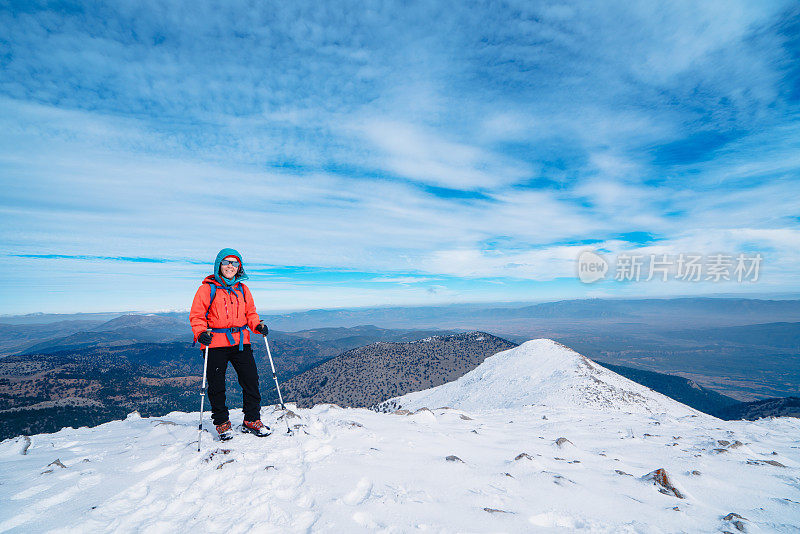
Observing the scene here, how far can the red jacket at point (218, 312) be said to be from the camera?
23.1 ft

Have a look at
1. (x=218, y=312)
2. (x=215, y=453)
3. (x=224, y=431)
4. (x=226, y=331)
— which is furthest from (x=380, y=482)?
(x=218, y=312)

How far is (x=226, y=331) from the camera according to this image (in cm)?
739

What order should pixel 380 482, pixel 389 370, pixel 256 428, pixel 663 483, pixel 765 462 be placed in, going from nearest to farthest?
pixel 380 482 → pixel 663 483 → pixel 256 428 → pixel 765 462 → pixel 389 370

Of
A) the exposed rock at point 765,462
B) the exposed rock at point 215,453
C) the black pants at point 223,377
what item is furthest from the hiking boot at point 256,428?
the exposed rock at point 765,462

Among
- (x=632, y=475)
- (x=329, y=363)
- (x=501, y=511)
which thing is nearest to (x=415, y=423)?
(x=632, y=475)

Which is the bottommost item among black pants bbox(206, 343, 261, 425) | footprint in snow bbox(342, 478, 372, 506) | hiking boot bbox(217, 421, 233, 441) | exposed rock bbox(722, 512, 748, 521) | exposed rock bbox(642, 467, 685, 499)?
exposed rock bbox(642, 467, 685, 499)

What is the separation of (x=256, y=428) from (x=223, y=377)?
59.5 inches

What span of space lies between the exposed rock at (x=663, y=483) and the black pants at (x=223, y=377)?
8668 mm

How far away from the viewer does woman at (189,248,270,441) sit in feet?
23.7

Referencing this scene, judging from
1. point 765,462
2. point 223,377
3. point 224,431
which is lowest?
point 765,462

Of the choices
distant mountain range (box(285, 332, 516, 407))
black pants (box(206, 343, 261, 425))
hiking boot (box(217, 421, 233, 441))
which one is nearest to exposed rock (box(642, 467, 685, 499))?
black pants (box(206, 343, 261, 425))

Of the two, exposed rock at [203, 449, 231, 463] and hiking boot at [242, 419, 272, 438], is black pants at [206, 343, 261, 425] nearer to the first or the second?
hiking boot at [242, 419, 272, 438]

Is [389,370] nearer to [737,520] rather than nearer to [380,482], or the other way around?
[380,482]

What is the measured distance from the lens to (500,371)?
5684cm
